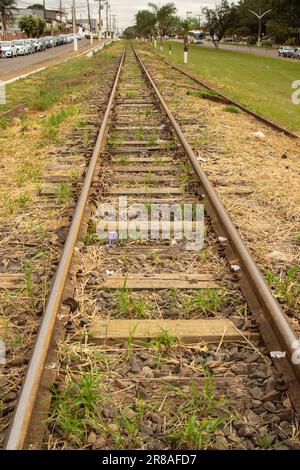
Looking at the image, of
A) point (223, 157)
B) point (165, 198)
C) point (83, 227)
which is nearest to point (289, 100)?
point (223, 157)

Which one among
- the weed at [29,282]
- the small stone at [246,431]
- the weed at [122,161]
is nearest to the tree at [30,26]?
the weed at [122,161]

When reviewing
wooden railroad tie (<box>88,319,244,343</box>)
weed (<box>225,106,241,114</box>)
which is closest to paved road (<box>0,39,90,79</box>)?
weed (<box>225,106,241,114</box>)

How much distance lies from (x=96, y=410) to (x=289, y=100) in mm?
18286

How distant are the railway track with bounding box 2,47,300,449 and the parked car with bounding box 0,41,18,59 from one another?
4177cm

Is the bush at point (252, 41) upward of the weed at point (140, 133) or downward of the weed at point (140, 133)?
upward

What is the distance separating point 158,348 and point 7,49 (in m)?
44.7

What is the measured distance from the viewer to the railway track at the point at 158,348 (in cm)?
251

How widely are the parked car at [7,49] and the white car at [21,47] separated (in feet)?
4.27

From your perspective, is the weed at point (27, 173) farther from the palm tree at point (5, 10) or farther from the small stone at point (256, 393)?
the palm tree at point (5, 10)

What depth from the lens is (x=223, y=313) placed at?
3572mm

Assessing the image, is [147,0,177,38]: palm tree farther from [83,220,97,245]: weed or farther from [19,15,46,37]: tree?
[83,220,97,245]: weed

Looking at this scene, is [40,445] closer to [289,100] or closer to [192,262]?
[192,262]

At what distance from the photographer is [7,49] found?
43188 millimetres

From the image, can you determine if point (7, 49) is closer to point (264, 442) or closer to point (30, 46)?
point (30, 46)
